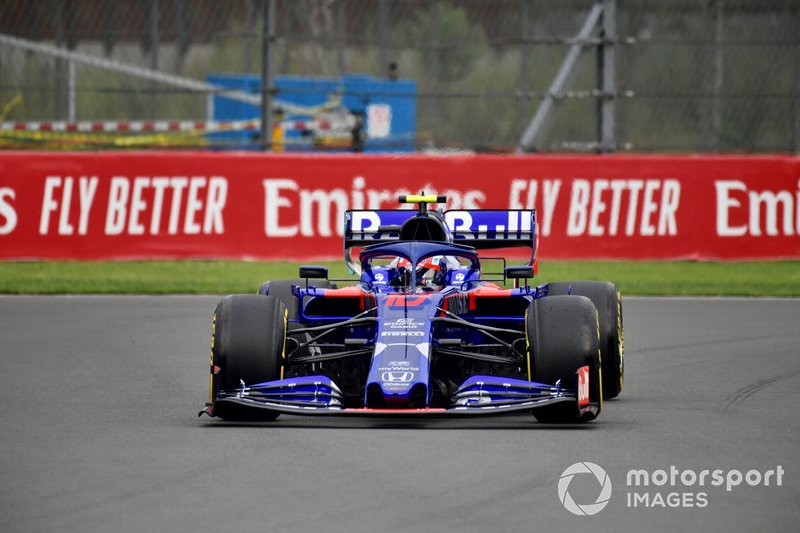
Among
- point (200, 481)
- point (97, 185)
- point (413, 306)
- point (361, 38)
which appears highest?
point (361, 38)

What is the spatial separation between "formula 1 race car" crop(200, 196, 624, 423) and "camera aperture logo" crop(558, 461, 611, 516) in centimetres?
111

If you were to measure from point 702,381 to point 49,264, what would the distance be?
10772mm

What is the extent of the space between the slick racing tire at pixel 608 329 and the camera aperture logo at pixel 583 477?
2.42m

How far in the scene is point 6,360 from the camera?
38.7 feet

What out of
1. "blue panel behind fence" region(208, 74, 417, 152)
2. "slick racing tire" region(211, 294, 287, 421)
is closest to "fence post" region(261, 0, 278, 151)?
"blue panel behind fence" region(208, 74, 417, 152)

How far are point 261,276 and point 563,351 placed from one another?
386 inches

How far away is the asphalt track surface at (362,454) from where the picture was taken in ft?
20.5

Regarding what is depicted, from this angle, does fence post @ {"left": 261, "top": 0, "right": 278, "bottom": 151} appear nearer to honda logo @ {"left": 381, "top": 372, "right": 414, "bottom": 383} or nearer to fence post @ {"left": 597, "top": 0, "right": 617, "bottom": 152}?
fence post @ {"left": 597, "top": 0, "right": 617, "bottom": 152}

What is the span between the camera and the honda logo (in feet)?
27.7

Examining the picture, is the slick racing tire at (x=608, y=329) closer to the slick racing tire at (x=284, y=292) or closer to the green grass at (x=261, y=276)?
the slick racing tire at (x=284, y=292)

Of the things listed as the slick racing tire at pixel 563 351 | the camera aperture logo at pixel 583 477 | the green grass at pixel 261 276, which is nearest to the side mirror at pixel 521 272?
the slick racing tire at pixel 563 351

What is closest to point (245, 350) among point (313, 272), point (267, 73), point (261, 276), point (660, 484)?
point (313, 272)

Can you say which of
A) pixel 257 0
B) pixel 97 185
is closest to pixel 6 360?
pixel 97 185

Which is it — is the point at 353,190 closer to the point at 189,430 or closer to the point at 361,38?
the point at 361,38
